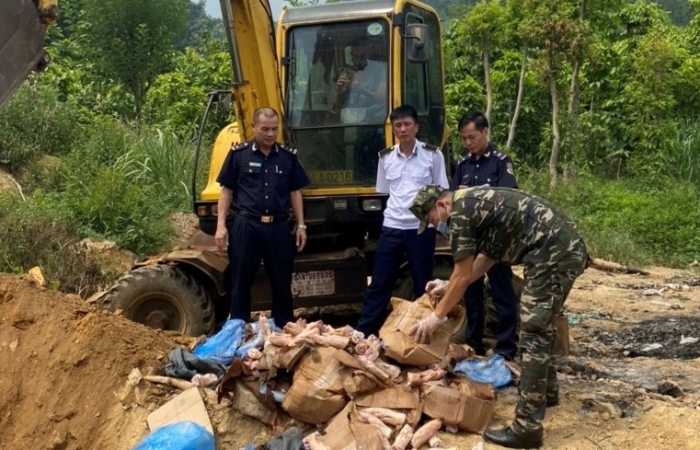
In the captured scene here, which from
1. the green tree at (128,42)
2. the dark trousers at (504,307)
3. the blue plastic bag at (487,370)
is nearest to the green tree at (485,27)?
the green tree at (128,42)

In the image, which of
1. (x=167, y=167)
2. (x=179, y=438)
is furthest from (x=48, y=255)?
(x=179, y=438)

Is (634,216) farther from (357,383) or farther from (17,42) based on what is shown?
(17,42)

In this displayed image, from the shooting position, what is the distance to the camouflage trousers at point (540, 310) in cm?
481

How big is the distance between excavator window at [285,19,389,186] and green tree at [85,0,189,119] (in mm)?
10976

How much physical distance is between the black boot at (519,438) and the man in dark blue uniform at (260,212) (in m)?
2.11

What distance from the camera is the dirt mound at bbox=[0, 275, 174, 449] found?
17.2 feet

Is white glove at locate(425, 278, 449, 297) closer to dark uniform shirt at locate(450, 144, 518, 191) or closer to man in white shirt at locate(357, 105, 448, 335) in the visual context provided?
man in white shirt at locate(357, 105, 448, 335)

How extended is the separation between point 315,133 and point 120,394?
2750 mm

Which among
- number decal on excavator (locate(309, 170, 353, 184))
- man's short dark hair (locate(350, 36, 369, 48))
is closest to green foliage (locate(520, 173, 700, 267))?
number decal on excavator (locate(309, 170, 353, 184))

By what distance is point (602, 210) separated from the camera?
47.1 feet

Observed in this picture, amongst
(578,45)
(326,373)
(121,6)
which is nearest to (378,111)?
(326,373)

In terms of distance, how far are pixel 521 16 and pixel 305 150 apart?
30.0ft

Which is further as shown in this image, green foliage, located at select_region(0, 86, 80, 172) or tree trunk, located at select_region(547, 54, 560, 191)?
tree trunk, located at select_region(547, 54, 560, 191)

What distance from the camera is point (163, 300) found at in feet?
22.8
